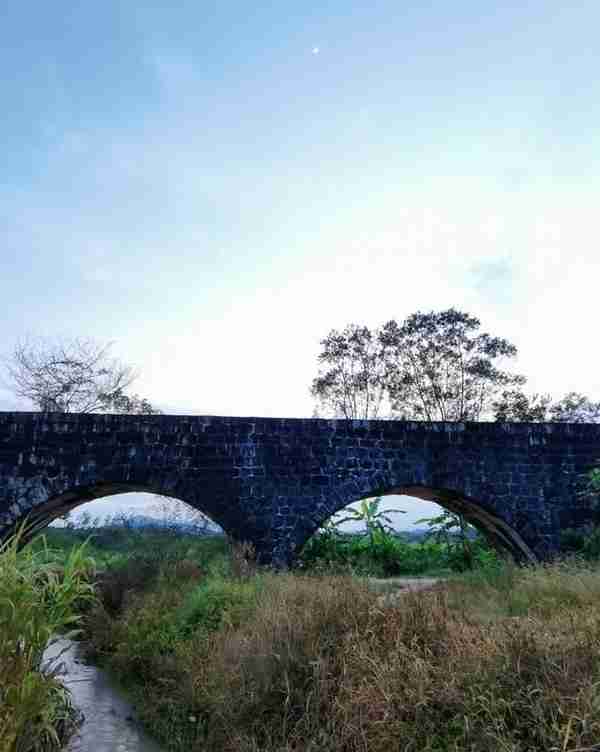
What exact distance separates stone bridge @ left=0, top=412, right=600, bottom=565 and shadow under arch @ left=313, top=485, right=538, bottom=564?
0.13 ft

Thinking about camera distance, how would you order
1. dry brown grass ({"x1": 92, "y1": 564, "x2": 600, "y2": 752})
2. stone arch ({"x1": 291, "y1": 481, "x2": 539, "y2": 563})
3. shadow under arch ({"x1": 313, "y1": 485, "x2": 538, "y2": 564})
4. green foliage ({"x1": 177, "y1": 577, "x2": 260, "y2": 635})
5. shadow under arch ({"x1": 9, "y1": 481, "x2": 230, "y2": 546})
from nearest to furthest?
dry brown grass ({"x1": 92, "y1": 564, "x2": 600, "y2": 752})
green foliage ({"x1": 177, "y1": 577, "x2": 260, "y2": 635})
shadow under arch ({"x1": 9, "y1": 481, "x2": 230, "y2": 546})
stone arch ({"x1": 291, "y1": 481, "x2": 539, "y2": 563})
shadow under arch ({"x1": 313, "y1": 485, "x2": 538, "y2": 564})

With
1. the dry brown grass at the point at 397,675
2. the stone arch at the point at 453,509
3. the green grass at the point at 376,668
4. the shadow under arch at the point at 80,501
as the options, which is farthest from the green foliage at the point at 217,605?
the stone arch at the point at 453,509

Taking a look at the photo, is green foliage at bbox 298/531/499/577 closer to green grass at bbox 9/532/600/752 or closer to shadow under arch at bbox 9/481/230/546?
shadow under arch at bbox 9/481/230/546

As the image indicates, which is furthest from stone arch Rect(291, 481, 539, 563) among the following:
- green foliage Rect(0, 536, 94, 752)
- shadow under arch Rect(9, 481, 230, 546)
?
green foliage Rect(0, 536, 94, 752)

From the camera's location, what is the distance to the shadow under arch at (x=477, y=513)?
34.4 ft

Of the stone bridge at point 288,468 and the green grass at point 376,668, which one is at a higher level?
the stone bridge at point 288,468

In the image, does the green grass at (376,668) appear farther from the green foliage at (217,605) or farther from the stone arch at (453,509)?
the stone arch at (453,509)

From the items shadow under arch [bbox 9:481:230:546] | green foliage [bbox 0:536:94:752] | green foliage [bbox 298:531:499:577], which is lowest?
green foliage [bbox 298:531:499:577]

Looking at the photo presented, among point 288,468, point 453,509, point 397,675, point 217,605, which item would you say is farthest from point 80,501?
point 397,675

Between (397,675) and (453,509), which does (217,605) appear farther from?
(453,509)

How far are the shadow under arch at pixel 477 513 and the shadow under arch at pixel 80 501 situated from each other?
75.0 inches

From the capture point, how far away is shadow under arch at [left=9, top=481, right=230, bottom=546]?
9.77 metres

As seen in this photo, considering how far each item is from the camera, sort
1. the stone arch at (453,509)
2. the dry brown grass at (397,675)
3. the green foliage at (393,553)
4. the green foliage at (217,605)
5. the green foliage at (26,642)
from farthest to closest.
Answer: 1. the green foliage at (393,553)
2. the stone arch at (453,509)
3. the green foliage at (217,605)
4. the dry brown grass at (397,675)
5. the green foliage at (26,642)

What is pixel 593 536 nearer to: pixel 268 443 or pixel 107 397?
pixel 268 443
